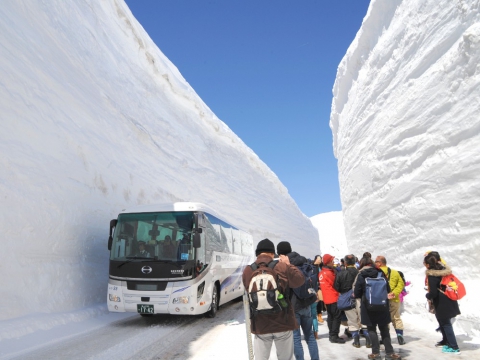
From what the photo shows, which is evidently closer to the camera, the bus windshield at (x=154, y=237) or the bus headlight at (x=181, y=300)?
the bus headlight at (x=181, y=300)

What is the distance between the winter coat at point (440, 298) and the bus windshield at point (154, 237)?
4.87 metres

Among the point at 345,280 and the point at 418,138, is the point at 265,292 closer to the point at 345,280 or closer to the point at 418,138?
the point at 345,280

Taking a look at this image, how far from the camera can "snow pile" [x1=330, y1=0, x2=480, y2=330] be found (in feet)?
29.3

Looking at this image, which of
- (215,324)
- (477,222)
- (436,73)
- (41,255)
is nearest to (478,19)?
(436,73)

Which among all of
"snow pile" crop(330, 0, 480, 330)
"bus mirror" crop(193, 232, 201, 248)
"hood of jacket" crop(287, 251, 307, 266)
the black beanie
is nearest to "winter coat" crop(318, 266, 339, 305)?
"hood of jacket" crop(287, 251, 307, 266)

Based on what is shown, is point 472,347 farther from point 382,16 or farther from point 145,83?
point 145,83

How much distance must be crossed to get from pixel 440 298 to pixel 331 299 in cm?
178

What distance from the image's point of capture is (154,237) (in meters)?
8.82

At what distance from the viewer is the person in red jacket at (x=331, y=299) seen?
21.4ft

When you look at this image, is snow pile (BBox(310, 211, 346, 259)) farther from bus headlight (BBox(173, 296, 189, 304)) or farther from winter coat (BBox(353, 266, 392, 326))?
winter coat (BBox(353, 266, 392, 326))

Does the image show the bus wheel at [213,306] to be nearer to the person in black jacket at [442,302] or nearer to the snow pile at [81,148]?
the snow pile at [81,148]

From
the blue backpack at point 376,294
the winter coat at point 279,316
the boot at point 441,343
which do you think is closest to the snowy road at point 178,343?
the boot at point 441,343

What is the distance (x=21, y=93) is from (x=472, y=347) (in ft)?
40.0

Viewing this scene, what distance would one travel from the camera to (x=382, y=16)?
16781 mm
